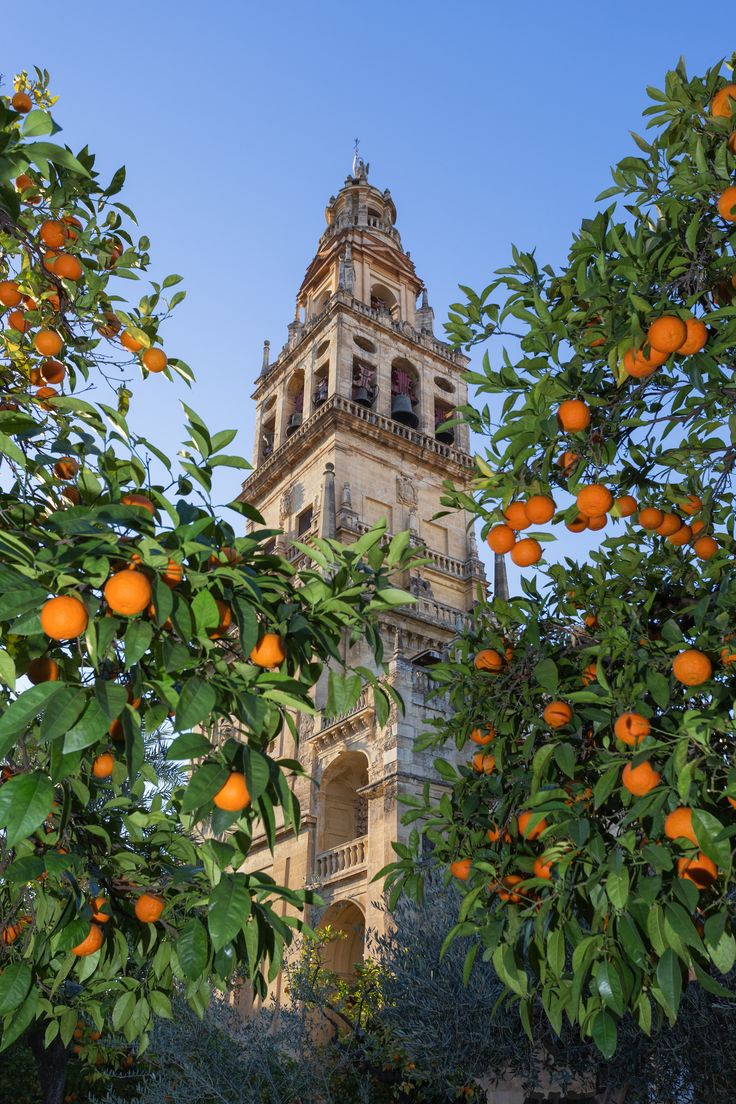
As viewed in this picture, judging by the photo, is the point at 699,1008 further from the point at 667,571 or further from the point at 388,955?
the point at 388,955

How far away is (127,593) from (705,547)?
358 centimetres

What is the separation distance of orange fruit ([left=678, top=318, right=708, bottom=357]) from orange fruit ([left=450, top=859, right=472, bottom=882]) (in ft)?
9.73

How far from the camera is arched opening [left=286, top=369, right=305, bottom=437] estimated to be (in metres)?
35.7

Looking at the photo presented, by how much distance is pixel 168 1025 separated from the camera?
13609 millimetres

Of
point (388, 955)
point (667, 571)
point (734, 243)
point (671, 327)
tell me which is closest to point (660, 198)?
point (734, 243)

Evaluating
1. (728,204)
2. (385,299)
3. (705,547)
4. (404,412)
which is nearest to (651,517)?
A: (705,547)

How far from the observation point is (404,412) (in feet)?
106

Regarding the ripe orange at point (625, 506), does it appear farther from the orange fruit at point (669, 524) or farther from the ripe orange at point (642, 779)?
the ripe orange at point (642, 779)

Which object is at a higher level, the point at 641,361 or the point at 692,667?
the point at 641,361

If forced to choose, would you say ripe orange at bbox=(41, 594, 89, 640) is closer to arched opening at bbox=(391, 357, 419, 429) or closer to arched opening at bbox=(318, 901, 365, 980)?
arched opening at bbox=(318, 901, 365, 980)

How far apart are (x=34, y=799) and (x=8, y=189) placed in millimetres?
2115

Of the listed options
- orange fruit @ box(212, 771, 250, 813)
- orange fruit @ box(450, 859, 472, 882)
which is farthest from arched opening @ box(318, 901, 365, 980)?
orange fruit @ box(212, 771, 250, 813)

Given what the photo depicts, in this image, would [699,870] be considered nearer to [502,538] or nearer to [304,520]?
[502,538]

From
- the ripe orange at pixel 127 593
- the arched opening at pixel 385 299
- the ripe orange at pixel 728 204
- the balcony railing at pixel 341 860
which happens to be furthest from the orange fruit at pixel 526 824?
the arched opening at pixel 385 299
